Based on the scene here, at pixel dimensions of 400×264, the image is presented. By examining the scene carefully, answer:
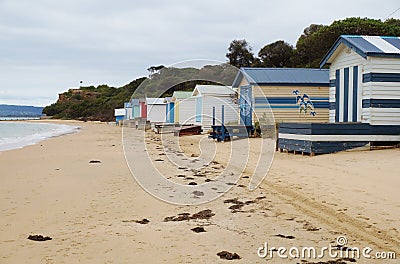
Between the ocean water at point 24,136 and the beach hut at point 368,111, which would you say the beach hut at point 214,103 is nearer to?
the ocean water at point 24,136

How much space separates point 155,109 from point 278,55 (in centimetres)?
1374

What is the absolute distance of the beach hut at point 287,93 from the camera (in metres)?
21.6

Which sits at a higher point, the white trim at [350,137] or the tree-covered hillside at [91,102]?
the tree-covered hillside at [91,102]

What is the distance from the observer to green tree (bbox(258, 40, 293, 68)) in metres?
44.6

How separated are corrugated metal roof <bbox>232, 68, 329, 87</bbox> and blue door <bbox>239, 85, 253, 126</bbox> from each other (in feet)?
2.07

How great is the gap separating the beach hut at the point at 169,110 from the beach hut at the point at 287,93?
13.7 m

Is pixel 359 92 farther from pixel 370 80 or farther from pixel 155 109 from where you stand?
pixel 155 109

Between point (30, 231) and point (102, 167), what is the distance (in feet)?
22.7

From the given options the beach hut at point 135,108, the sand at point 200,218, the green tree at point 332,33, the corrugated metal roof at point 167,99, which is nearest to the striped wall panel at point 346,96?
the sand at point 200,218

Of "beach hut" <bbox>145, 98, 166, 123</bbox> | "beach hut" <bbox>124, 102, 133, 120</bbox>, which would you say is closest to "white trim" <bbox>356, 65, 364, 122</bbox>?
"beach hut" <bbox>145, 98, 166, 123</bbox>

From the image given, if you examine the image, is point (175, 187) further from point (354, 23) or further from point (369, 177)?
point (354, 23)

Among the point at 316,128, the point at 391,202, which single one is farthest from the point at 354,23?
the point at 391,202

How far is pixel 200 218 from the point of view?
630 cm

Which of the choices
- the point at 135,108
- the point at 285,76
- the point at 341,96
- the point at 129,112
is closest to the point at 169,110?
the point at 135,108
